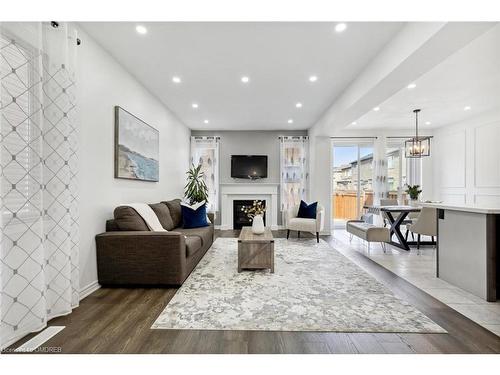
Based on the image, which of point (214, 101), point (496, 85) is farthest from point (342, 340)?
point (496, 85)

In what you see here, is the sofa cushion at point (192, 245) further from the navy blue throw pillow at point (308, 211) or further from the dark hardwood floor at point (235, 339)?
the navy blue throw pillow at point (308, 211)

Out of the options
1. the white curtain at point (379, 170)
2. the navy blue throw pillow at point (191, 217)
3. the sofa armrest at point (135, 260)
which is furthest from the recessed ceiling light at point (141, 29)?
the white curtain at point (379, 170)

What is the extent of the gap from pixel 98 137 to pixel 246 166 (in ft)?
13.9

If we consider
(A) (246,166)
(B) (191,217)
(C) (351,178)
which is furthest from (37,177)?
(C) (351,178)

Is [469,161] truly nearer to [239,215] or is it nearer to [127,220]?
[239,215]

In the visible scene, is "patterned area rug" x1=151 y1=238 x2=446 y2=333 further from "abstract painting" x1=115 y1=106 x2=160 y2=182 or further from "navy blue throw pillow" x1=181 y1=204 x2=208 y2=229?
"abstract painting" x1=115 y1=106 x2=160 y2=182

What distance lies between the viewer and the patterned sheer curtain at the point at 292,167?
667cm

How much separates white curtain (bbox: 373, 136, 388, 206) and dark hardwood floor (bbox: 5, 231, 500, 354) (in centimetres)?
509

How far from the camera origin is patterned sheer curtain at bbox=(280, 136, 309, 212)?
6.67 m

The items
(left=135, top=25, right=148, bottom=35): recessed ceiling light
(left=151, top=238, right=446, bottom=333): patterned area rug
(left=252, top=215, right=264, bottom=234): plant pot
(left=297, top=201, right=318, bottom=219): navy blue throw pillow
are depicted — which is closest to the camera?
(left=151, top=238, right=446, bottom=333): patterned area rug

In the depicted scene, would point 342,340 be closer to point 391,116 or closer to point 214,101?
point 214,101

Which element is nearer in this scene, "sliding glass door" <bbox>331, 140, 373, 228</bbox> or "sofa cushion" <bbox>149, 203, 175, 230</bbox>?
"sofa cushion" <bbox>149, 203, 175, 230</bbox>

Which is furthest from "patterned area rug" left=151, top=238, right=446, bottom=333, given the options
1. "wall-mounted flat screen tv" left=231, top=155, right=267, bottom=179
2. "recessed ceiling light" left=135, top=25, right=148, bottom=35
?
"wall-mounted flat screen tv" left=231, top=155, right=267, bottom=179
